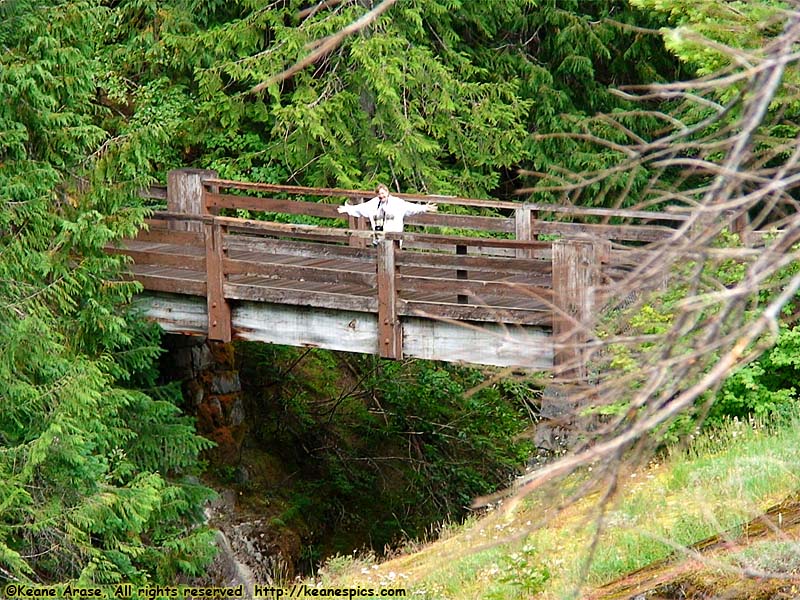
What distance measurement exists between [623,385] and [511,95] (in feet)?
45.7

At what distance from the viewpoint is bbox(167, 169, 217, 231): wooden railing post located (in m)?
13.6

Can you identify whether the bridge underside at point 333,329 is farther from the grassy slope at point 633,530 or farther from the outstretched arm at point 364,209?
the grassy slope at point 633,530

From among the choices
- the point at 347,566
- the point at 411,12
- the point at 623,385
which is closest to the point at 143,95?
the point at 411,12

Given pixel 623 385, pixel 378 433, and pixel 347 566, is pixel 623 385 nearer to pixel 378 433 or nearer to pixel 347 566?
pixel 347 566

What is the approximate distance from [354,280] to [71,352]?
2786mm

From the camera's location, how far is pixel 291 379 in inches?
705

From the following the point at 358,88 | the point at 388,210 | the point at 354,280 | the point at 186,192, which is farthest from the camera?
the point at 358,88

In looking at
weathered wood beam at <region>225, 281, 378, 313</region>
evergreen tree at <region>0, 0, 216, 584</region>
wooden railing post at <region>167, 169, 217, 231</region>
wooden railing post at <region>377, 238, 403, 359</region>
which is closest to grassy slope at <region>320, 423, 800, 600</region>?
evergreen tree at <region>0, 0, 216, 584</region>

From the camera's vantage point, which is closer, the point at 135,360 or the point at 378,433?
the point at 135,360

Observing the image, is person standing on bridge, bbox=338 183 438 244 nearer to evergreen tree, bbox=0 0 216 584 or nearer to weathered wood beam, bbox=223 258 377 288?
weathered wood beam, bbox=223 258 377 288

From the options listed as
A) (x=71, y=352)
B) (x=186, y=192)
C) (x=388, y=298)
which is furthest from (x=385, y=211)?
(x=71, y=352)

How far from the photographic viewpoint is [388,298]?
11.1m

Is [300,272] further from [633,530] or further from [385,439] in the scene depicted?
[385,439]

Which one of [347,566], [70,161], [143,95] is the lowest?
[347,566]
